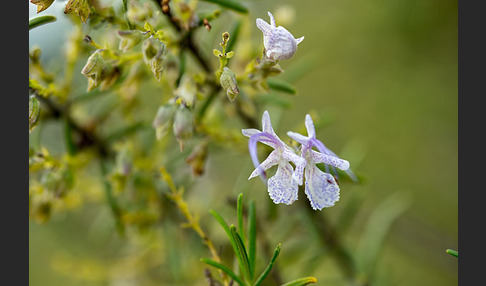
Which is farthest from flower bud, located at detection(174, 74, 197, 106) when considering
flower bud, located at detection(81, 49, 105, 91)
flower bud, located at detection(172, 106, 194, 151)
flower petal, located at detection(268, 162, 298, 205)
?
flower petal, located at detection(268, 162, 298, 205)

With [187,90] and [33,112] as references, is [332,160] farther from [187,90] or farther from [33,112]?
[33,112]

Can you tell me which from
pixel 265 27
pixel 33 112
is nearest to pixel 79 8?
pixel 33 112

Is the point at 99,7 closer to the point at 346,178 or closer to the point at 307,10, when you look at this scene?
the point at 346,178

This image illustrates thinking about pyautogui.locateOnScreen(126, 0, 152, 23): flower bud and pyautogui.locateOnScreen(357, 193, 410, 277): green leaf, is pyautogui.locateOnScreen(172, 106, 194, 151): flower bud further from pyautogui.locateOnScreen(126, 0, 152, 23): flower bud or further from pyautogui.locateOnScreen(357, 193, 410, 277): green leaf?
pyautogui.locateOnScreen(357, 193, 410, 277): green leaf

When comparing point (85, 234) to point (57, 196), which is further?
point (85, 234)

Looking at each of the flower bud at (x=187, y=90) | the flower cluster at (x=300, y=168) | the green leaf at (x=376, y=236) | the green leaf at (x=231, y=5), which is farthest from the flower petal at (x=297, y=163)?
the green leaf at (x=376, y=236)

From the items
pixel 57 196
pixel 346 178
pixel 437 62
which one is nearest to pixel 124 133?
pixel 57 196

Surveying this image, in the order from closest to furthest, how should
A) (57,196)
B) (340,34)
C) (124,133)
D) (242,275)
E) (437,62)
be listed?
1. (242,275)
2. (57,196)
3. (124,133)
4. (437,62)
5. (340,34)
